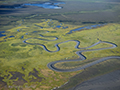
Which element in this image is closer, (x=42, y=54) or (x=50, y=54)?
(x=50, y=54)

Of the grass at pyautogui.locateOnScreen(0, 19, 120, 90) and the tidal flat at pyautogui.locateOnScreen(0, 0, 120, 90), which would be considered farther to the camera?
the grass at pyautogui.locateOnScreen(0, 19, 120, 90)

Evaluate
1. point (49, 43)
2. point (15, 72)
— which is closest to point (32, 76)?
point (15, 72)

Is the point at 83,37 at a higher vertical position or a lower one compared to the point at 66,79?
higher

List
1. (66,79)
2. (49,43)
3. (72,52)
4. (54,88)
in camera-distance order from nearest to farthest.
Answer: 1. (54,88)
2. (66,79)
3. (72,52)
4. (49,43)

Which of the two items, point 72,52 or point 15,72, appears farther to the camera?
point 72,52

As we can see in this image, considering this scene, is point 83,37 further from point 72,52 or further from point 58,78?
point 58,78

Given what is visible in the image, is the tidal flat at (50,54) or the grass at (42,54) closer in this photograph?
the tidal flat at (50,54)

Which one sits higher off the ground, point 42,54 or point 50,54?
point 50,54

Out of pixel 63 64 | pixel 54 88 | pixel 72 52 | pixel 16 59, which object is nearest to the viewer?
pixel 54 88
